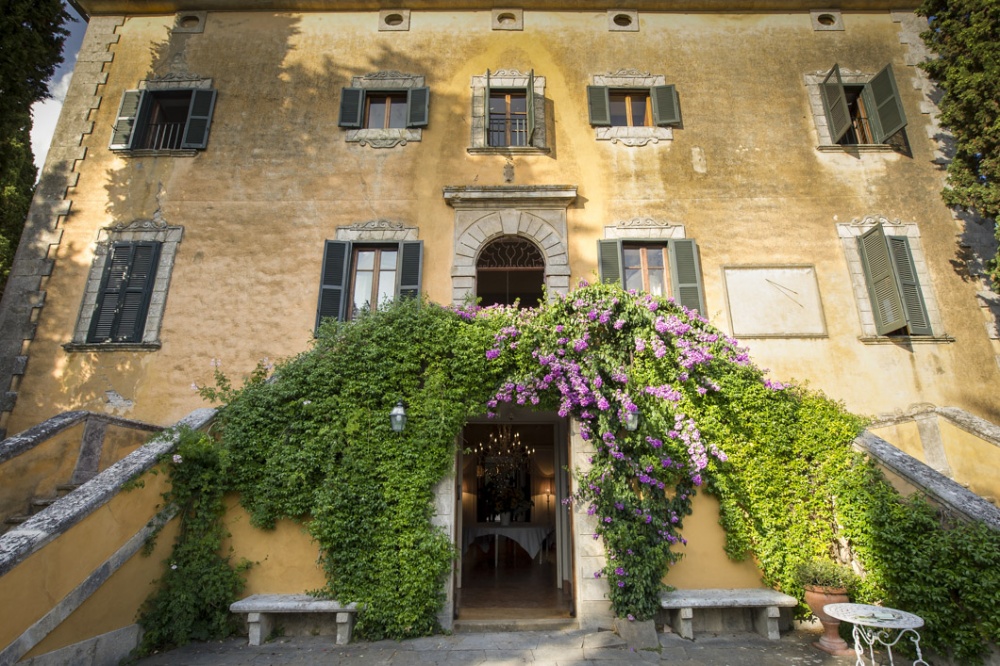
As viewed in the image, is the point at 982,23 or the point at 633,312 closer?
the point at 633,312

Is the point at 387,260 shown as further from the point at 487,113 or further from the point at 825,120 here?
the point at 825,120

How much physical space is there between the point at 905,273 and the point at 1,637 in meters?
10.9

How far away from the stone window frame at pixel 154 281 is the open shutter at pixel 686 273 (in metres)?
7.68

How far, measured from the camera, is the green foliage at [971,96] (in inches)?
288

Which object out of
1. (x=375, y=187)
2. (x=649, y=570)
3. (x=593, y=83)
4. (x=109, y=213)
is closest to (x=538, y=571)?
(x=649, y=570)

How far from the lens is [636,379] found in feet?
19.7

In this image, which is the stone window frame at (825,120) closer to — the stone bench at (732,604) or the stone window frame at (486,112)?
the stone window frame at (486,112)

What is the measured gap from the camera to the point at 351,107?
8898 mm

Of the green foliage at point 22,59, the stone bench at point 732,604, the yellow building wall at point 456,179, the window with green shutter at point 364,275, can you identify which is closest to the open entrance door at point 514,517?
the stone bench at point 732,604

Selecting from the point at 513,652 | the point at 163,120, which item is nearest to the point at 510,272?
the point at 163,120

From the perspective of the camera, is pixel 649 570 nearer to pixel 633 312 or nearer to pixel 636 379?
pixel 636 379

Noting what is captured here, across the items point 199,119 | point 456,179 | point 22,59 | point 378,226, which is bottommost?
point 378,226

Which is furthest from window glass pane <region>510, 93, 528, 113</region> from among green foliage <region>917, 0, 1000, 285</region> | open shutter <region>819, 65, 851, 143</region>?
green foliage <region>917, 0, 1000, 285</region>

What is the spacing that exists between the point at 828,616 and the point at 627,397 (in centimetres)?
282
